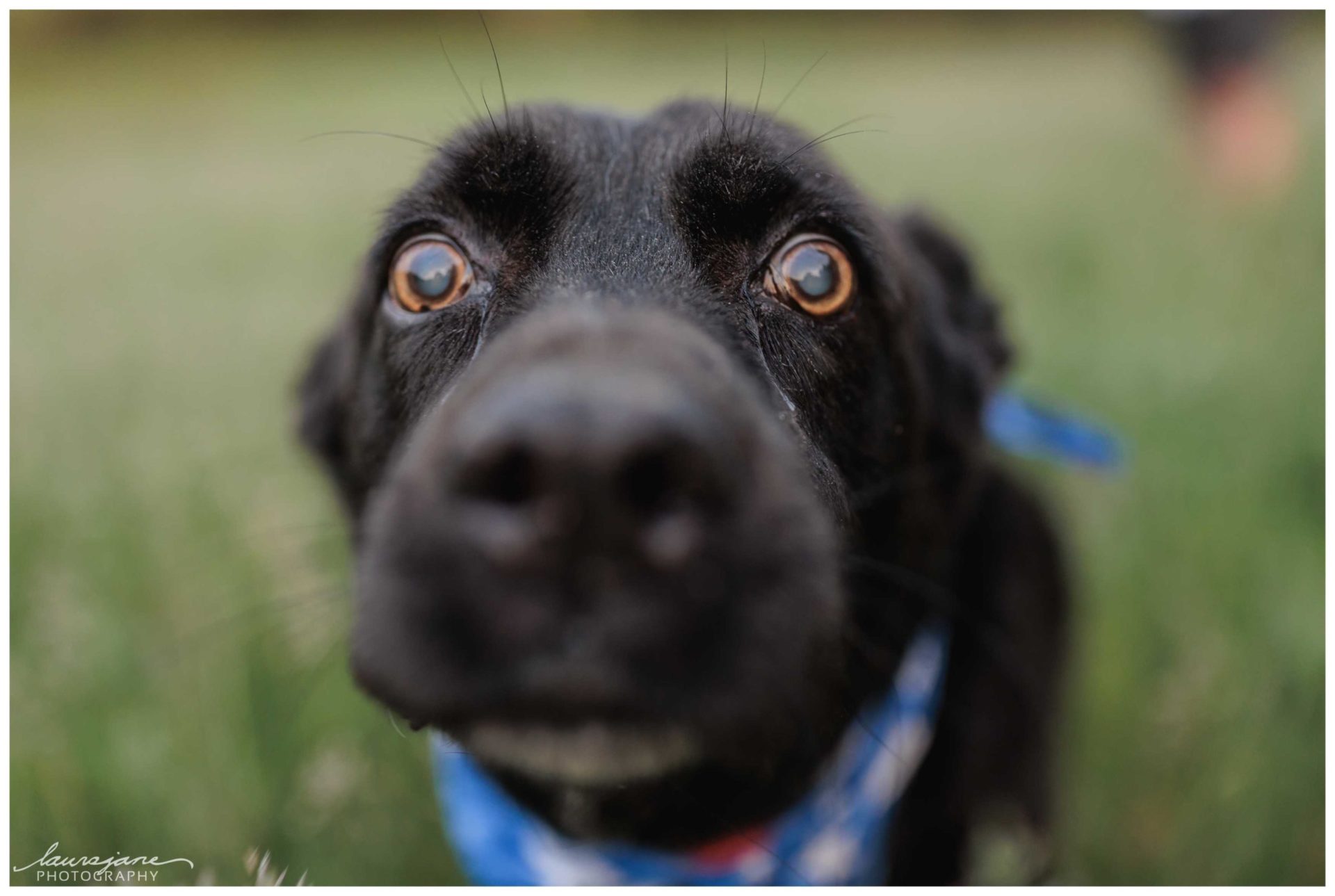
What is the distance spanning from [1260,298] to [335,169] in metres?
7.69

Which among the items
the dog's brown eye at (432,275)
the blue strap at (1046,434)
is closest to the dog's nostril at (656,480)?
the dog's brown eye at (432,275)

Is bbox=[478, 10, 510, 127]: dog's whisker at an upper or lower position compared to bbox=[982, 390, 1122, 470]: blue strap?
upper

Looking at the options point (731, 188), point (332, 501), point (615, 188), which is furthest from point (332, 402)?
point (731, 188)

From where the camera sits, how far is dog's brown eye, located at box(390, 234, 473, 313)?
205 centimetres

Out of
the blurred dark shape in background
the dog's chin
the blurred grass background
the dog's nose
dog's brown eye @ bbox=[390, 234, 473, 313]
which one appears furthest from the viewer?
the blurred dark shape in background

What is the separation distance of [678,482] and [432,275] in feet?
3.58

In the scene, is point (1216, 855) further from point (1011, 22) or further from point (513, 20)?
point (513, 20)

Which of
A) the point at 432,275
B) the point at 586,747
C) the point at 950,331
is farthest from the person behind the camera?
the point at 950,331

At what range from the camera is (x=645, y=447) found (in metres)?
1.17

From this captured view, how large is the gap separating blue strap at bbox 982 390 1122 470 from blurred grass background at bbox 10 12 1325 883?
54cm

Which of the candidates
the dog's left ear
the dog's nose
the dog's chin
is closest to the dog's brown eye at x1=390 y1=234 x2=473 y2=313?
the dog's nose

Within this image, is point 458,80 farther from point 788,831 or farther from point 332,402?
point 788,831

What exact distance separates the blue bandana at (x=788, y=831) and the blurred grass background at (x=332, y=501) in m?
0.56

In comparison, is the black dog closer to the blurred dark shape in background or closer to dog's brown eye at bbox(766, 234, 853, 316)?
dog's brown eye at bbox(766, 234, 853, 316)
